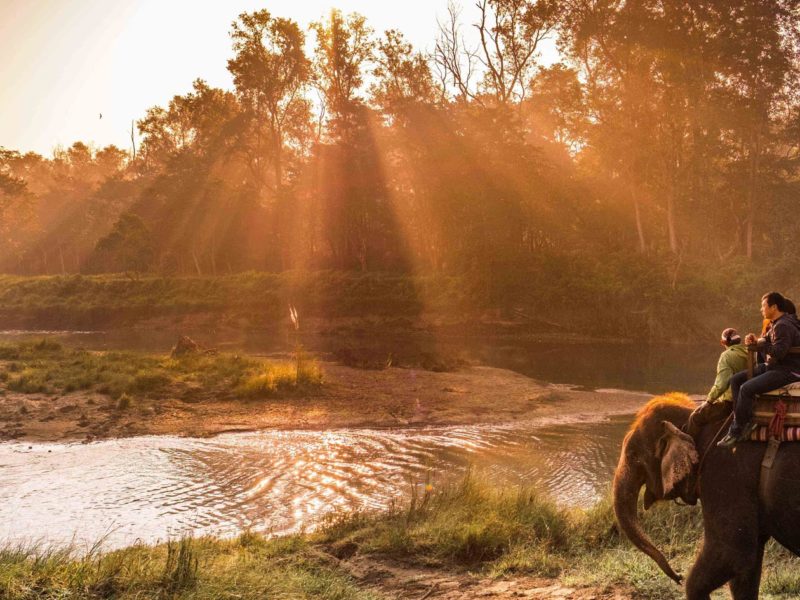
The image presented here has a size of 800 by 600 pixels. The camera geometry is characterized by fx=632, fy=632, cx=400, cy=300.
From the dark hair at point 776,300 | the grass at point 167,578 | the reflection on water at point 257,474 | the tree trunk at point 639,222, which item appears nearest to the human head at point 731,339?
the dark hair at point 776,300

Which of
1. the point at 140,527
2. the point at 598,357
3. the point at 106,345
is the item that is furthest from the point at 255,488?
the point at 106,345

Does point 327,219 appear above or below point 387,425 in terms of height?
above

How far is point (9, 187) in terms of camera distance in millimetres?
70438

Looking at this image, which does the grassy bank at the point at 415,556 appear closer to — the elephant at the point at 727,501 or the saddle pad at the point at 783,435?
the elephant at the point at 727,501

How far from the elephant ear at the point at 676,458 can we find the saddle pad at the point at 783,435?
48cm

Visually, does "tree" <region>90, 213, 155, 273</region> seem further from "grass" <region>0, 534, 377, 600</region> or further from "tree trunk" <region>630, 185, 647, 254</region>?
"grass" <region>0, 534, 377, 600</region>

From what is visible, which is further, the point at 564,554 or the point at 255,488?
the point at 255,488

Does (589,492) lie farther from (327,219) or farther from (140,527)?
(327,219)

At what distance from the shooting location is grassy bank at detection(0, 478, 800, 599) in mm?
6273

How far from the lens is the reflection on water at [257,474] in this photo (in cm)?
1065

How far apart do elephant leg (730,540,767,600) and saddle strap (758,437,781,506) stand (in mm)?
524

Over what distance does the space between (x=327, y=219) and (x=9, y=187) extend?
4140 cm

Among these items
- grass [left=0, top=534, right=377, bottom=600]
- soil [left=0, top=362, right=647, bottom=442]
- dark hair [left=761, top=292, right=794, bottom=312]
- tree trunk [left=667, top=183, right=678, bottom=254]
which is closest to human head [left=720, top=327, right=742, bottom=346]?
dark hair [left=761, top=292, right=794, bottom=312]

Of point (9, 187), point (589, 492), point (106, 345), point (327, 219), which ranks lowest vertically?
point (589, 492)
